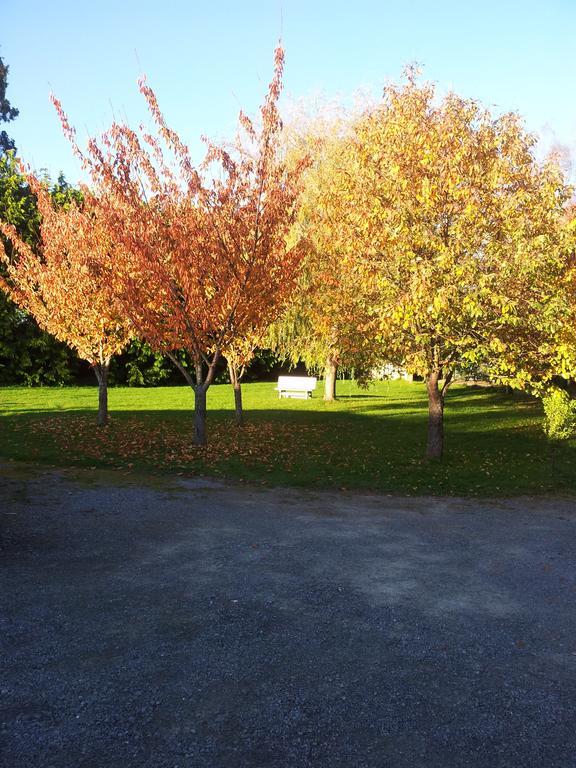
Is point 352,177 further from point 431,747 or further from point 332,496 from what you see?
point 431,747

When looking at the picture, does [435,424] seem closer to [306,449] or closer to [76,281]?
[306,449]

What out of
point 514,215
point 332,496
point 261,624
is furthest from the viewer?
point 514,215

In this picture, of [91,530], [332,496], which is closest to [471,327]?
[332,496]

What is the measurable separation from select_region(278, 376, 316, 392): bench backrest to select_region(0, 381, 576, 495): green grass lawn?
0.98 m

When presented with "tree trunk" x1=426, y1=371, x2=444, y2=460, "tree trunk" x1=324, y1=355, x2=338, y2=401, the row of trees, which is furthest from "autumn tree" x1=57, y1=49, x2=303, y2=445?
"tree trunk" x1=324, y1=355, x2=338, y2=401

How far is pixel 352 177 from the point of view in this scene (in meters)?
12.2

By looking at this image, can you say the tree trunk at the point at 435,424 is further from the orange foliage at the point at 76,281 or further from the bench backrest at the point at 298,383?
the bench backrest at the point at 298,383

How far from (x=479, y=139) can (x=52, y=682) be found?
36.8 feet

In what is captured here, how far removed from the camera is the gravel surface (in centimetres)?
362

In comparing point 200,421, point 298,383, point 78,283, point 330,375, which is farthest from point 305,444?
point 330,375

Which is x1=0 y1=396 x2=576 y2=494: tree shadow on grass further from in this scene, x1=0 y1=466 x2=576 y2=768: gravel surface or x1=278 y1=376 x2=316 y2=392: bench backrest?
x1=278 y1=376 x2=316 y2=392: bench backrest

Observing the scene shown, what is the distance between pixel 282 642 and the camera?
4.78 meters

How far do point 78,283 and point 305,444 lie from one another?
668cm

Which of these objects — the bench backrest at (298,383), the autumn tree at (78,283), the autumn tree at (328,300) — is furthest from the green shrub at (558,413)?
the bench backrest at (298,383)
